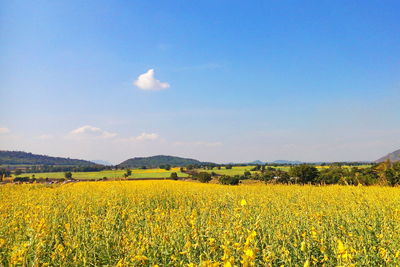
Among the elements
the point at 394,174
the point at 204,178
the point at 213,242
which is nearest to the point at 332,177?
the point at 394,174

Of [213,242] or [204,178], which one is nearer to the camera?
[213,242]

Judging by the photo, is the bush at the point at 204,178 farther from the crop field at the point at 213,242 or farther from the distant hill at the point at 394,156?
the crop field at the point at 213,242

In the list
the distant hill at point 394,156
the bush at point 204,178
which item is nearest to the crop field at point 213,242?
the distant hill at point 394,156

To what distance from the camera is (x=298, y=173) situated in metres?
30.3

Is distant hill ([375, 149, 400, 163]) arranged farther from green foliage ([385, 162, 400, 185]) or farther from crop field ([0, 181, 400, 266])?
crop field ([0, 181, 400, 266])

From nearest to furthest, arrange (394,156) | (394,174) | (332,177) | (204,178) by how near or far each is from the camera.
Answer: (394,156)
(394,174)
(332,177)
(204,178)

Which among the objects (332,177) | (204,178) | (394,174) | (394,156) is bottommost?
(204,178)

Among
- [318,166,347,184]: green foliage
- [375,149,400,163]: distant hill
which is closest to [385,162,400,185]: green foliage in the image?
[375,149,400,163]: distant hill

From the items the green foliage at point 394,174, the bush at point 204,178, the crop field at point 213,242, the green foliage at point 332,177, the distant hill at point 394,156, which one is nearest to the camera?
the crop field at point 213,242

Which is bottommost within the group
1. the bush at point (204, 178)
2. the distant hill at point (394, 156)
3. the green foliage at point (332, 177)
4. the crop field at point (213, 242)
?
the bush at point (204, 178)

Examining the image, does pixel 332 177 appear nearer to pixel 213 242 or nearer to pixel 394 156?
pixel 394 156

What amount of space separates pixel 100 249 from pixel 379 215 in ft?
20.1

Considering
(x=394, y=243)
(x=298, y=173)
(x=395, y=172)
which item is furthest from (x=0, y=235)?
(x=298, y=173)

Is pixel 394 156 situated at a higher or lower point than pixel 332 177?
higher
